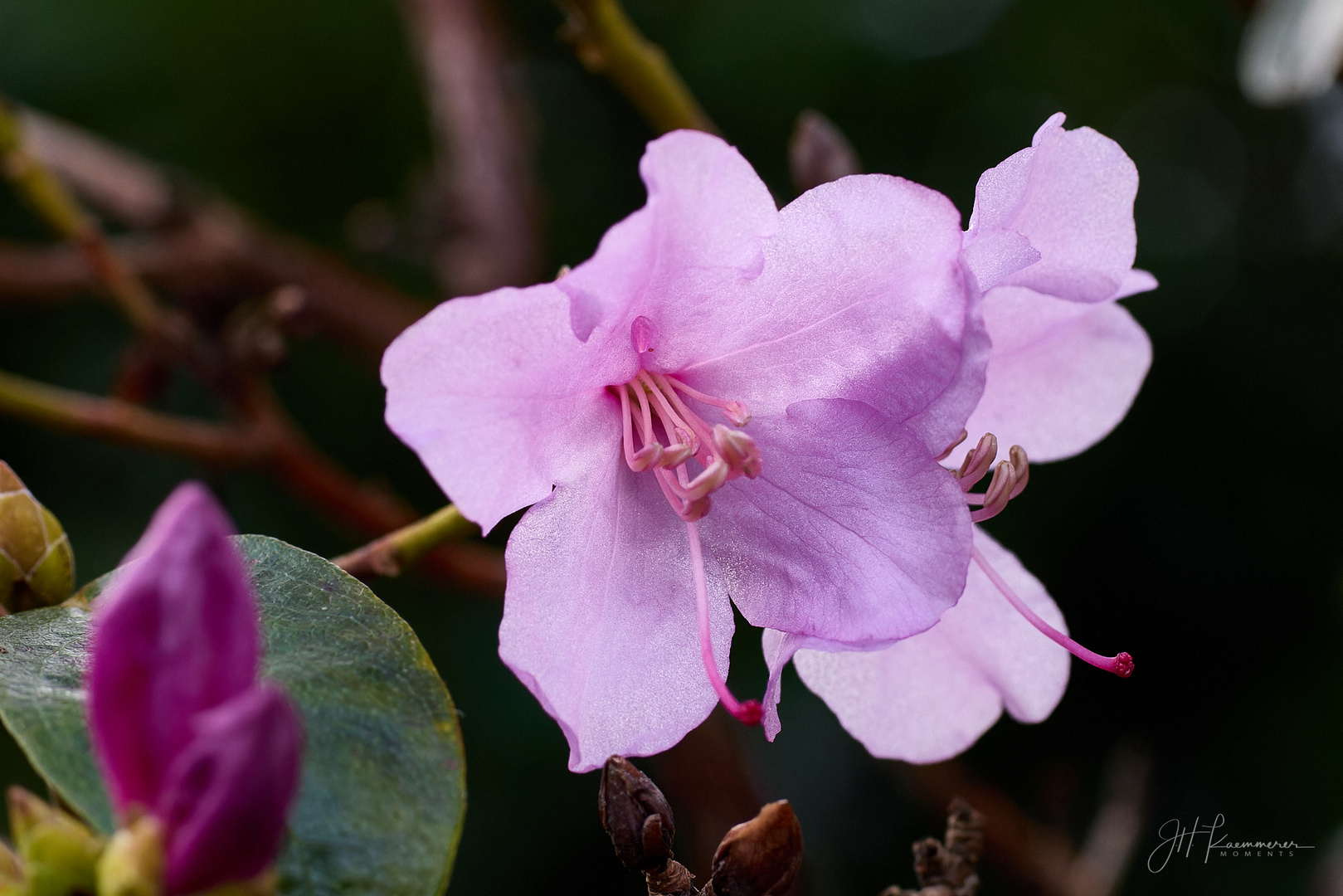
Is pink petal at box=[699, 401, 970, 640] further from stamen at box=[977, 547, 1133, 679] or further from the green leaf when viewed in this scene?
the green leaf

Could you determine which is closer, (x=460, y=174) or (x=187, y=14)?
(x=460, y=174)

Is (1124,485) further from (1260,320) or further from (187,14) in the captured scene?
(187,14)

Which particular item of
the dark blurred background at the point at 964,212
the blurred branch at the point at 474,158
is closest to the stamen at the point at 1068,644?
the blurred branch at the point at 474,158

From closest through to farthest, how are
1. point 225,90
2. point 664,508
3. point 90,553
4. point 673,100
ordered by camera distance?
point 664,508 < point 673,100 < point 90,553 < point 225,90

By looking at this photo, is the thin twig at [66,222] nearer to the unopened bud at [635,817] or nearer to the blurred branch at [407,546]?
the blurred branch at [407,546]

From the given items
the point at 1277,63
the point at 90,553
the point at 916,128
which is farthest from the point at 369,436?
the point at 1277,63

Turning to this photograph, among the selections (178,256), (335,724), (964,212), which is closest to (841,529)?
(335,724)

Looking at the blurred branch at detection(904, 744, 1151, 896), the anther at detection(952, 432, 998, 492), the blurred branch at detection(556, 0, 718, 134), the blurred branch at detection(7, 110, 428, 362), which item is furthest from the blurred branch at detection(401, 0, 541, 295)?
the anther at detection(952, 432, 998, 492)

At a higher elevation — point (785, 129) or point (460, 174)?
point (460, 174)
